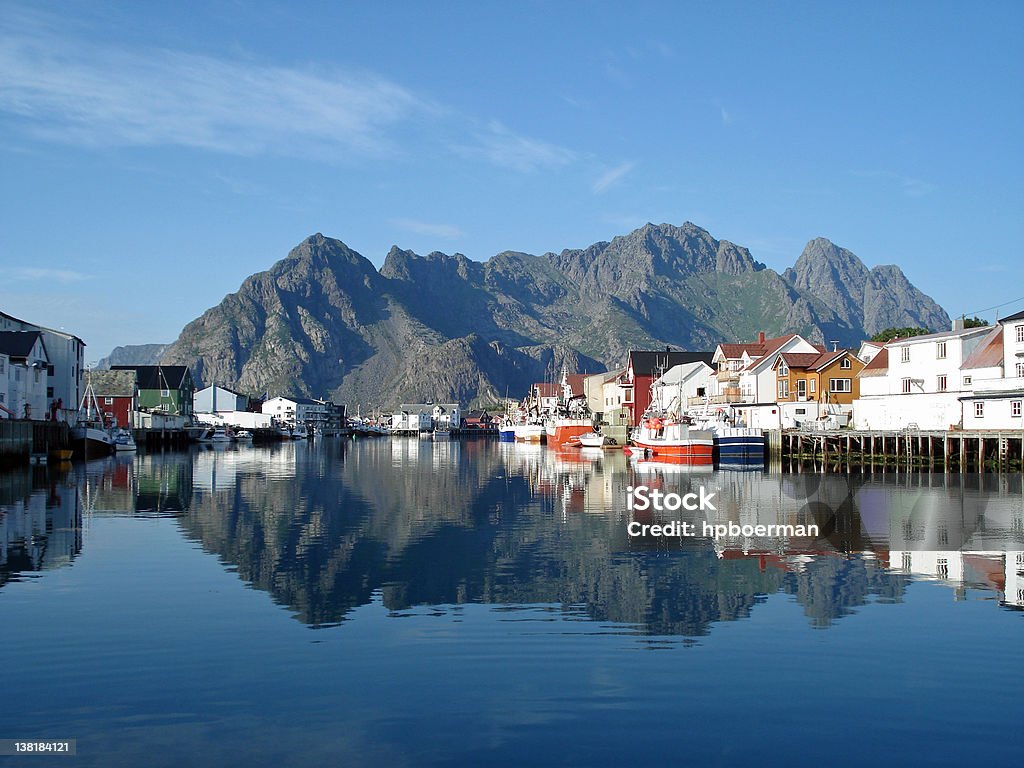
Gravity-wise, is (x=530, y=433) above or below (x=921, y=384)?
below

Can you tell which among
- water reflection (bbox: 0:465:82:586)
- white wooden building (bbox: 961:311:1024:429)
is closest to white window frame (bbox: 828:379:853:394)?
white wooden building (bbox: 961:311:1024:429)

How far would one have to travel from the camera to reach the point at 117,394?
399 feet

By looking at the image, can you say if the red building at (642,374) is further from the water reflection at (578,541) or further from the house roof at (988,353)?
the water reflection at (578,541)

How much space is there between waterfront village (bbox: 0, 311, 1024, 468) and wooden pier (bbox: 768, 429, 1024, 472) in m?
0.19

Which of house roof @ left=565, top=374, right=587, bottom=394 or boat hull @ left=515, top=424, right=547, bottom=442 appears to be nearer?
boat hull @ left=515, top=424, right=547, bottom=442

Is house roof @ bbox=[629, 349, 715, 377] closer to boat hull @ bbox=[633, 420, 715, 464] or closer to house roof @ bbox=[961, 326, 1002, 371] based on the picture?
boat hull @ bbox=[633, 420, 715, 464]

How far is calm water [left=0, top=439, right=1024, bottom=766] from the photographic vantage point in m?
11.4

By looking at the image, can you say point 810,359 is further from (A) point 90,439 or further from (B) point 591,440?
(A) point 90,439

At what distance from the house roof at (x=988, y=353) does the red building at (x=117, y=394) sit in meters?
94.3

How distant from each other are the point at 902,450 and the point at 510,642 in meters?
57.4

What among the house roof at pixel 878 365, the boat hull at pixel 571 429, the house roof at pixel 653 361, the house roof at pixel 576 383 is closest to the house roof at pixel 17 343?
the boat hull at pixel 571 429

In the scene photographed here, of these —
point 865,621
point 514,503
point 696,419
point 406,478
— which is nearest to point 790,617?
point 865,621

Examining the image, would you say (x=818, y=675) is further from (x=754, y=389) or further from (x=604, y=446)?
(x=604, y=446)

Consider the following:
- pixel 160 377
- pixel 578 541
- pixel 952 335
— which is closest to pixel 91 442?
pixel 160 377
